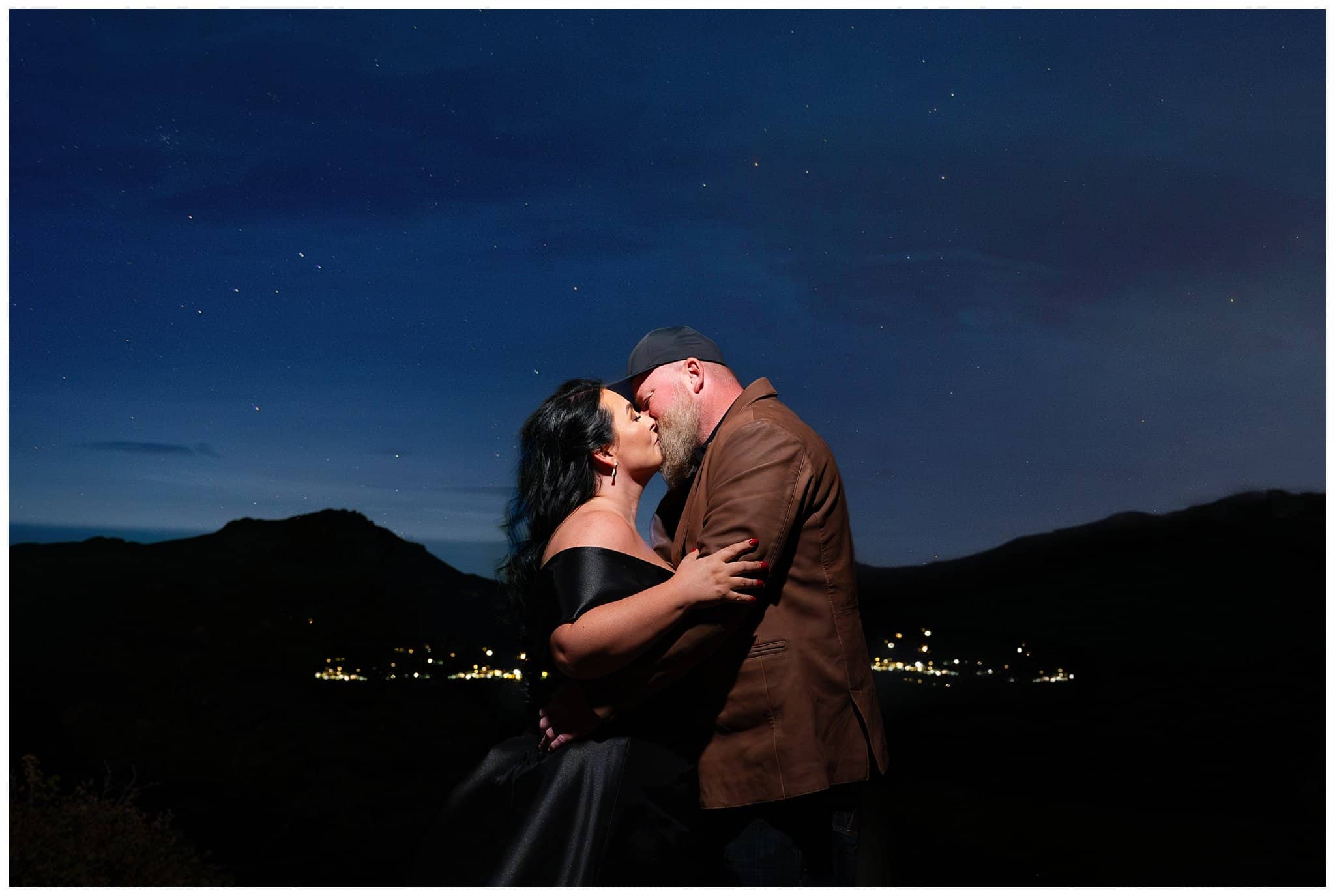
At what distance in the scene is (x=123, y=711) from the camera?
8.85 meters

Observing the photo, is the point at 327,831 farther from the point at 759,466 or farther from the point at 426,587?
the point at 759,466

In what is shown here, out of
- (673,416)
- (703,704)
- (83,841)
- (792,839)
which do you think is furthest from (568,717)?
(83,841)

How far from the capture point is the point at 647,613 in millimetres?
2047

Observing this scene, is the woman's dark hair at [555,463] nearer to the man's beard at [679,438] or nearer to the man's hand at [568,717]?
the man's beard at [679,438]

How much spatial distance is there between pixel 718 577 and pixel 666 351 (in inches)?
32.8

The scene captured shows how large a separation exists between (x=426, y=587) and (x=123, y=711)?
9.61 ft

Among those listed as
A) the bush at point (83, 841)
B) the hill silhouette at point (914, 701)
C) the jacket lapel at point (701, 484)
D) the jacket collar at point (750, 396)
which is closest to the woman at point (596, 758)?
the jacket lapel at point (701, 484)

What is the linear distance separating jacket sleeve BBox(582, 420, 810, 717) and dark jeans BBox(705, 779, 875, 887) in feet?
1.25

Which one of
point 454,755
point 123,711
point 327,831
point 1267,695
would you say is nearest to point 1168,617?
point 1267,695

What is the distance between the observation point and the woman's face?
8.20 ft

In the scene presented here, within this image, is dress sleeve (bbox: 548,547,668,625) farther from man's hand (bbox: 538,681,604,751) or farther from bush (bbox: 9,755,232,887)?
bush (bbox: 9,755,232,887)

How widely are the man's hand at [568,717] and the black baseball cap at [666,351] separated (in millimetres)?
838

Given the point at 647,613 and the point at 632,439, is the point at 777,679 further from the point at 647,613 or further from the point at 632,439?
the point at 632,439

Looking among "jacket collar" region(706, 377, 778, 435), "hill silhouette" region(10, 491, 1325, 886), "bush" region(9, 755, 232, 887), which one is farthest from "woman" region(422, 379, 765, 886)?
"hill silhouette" region(10, 491, 1325, 886)
